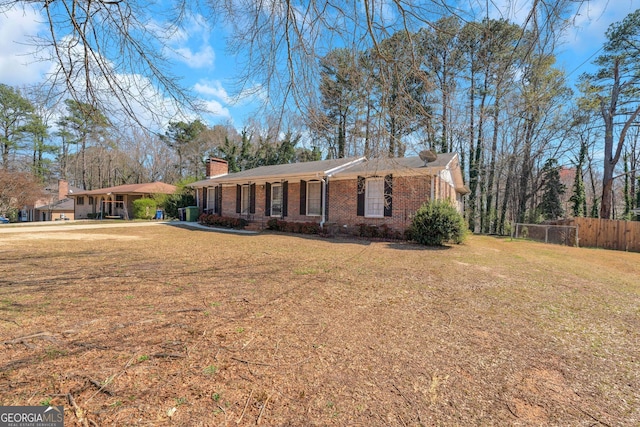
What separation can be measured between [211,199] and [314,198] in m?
9.03

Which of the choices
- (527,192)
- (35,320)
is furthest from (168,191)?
(527,192)

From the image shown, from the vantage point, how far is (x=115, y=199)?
2712 cm

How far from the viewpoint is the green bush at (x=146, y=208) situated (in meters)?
23.6

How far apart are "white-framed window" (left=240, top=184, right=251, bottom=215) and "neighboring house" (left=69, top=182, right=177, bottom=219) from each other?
12.8 meters

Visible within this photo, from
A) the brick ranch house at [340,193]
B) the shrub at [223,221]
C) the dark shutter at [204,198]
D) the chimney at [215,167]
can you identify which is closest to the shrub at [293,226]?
the brick ranch house at [340,193]

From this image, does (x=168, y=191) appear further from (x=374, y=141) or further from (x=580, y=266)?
(x=580, y=266)

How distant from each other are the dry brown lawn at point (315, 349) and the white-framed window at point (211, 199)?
45.7 ft

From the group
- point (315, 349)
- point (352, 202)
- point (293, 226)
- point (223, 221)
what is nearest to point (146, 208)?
point (223, 221)

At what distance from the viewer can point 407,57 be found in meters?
3.85

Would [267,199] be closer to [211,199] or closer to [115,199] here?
[211,199]

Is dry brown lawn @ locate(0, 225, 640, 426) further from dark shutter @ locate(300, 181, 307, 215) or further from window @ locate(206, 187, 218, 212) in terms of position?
window @ locate(206, 187, 218, 212)

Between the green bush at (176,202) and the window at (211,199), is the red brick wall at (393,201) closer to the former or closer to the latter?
the window at (211,199)

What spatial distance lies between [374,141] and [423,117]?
731 mm

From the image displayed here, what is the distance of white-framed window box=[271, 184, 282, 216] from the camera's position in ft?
50.0
